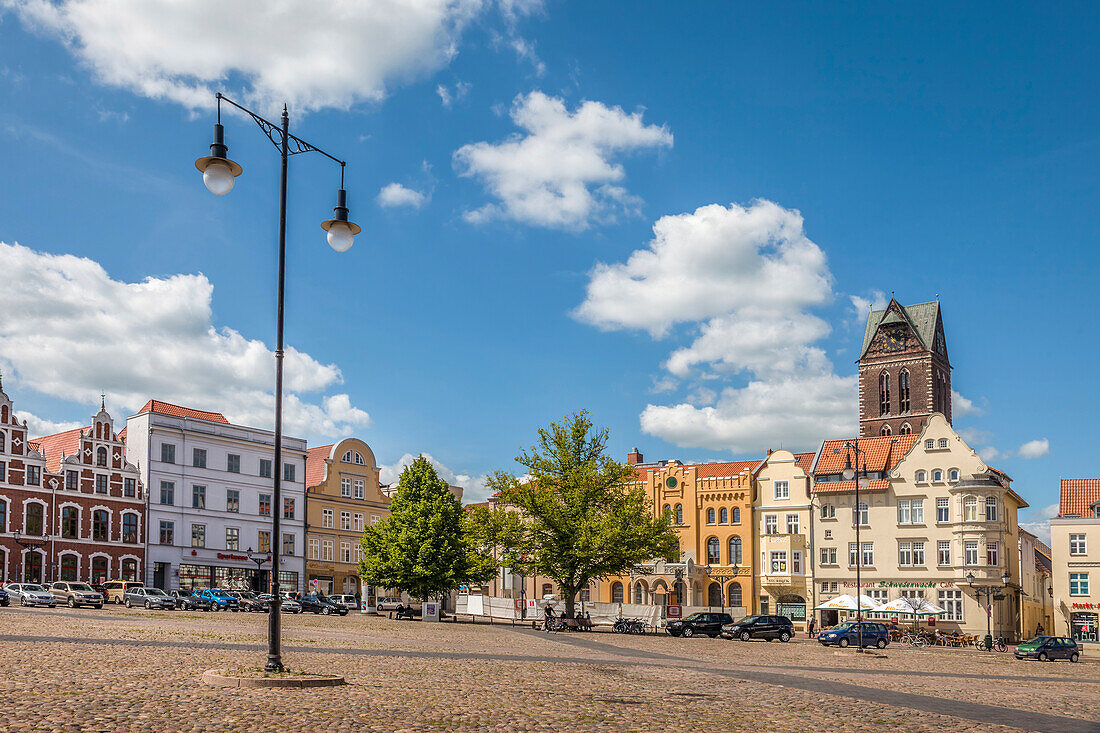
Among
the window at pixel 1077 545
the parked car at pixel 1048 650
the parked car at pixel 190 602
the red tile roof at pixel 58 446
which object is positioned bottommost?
the parked car at pixel 1048 650

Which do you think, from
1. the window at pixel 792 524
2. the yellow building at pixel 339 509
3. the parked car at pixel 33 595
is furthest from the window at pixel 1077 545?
the parked car at pixel 33 595

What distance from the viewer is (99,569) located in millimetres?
73188

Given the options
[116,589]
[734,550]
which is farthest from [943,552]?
[116,589]

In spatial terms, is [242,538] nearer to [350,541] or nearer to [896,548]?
[350,541]

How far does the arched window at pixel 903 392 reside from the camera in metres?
131

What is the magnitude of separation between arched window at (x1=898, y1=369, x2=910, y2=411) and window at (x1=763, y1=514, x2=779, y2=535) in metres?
58.3

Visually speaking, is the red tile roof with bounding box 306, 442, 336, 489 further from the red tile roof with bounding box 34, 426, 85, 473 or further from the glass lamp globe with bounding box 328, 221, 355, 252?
the glass lamp globe with bounding box 328, 221, 355, 252

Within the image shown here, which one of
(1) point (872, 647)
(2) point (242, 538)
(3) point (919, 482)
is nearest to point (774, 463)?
(3) point (919, 482)

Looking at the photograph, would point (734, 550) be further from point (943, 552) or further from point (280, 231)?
point (280, 231)

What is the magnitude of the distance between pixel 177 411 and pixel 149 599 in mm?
25843

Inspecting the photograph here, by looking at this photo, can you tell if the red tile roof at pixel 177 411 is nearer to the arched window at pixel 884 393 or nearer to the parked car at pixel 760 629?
the parked car at pixel 760 629

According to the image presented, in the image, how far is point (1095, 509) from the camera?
230ft

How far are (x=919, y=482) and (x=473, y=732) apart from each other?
A: 6732 centimetres

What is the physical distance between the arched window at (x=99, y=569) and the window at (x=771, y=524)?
4892 cm
